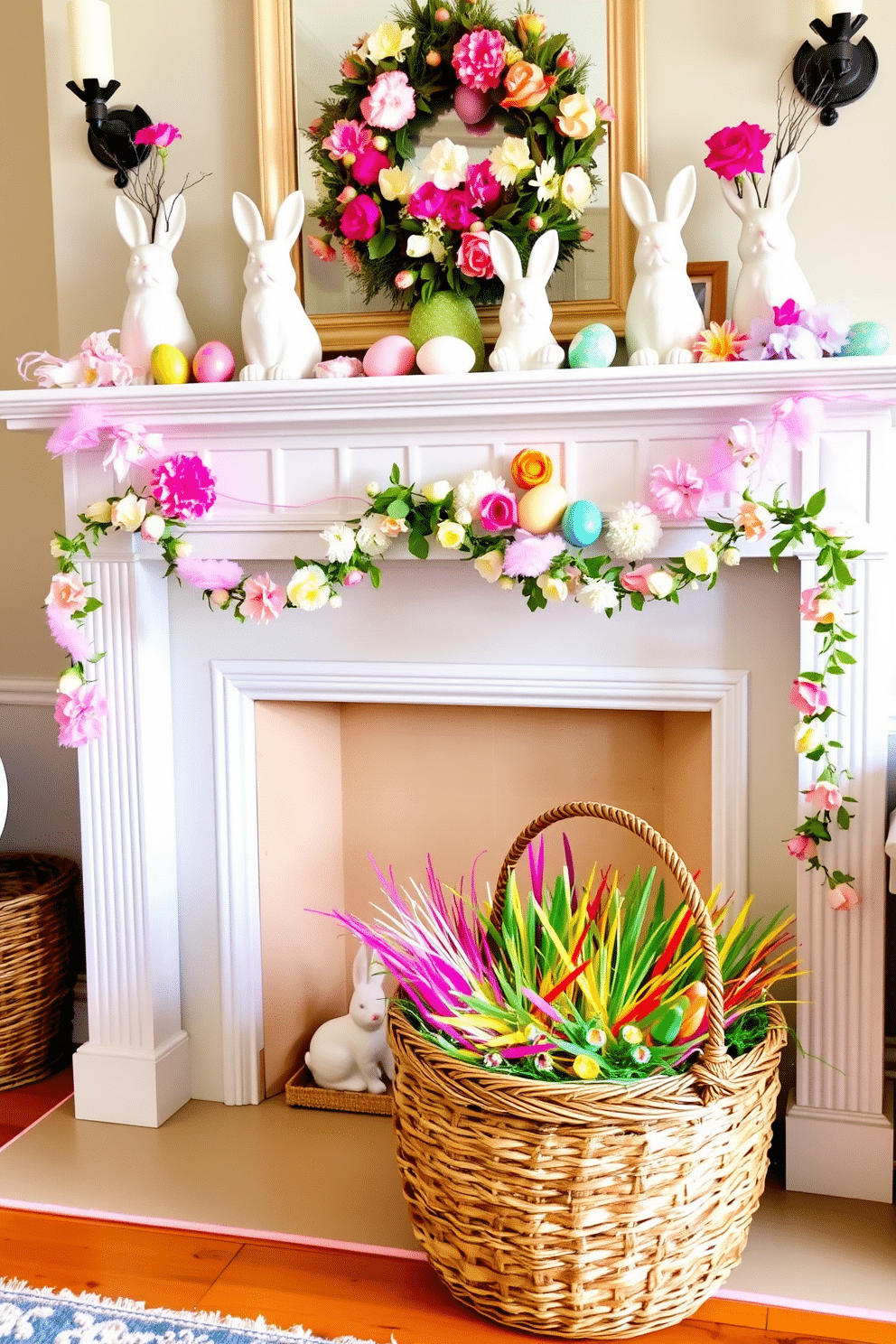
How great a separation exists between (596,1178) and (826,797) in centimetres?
67

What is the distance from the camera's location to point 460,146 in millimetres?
1936

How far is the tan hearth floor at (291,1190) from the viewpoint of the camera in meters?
1.70

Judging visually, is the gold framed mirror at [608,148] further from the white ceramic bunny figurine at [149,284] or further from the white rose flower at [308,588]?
the white rose flower at [308,588]

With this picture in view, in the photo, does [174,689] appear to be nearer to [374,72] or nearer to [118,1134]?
[118,1134]

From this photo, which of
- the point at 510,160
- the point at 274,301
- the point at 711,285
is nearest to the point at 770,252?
the point at 711,285

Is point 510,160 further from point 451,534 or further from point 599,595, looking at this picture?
point 599,595

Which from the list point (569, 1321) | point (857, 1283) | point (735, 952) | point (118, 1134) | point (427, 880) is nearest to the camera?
point (569, 1321)

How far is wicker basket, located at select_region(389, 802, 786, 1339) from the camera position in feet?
4.76

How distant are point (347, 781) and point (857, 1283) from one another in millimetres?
1259

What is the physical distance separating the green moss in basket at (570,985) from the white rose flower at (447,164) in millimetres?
1110

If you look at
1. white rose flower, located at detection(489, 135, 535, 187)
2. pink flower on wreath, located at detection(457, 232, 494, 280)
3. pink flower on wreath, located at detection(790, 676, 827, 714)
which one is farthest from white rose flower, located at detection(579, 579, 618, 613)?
white rose flower, located at detection(489, 135, 535, 187)

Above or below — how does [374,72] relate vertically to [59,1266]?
above

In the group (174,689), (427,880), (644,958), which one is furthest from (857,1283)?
(174,689)

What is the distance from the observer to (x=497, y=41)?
1905mm
